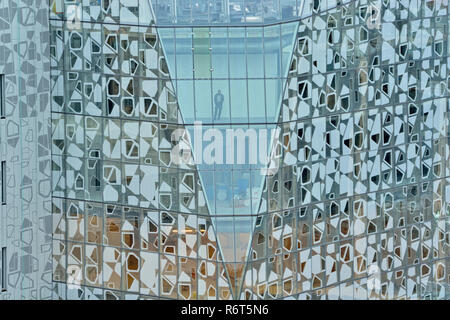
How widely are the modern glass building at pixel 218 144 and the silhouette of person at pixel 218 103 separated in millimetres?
55

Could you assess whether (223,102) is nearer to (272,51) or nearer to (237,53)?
(237,53)

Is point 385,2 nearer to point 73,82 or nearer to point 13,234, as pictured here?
point 73,82

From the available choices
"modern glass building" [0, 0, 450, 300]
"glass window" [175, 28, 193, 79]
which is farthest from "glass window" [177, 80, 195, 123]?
"glass window" [175, 28, 193, 79]

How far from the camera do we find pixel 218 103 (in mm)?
22484

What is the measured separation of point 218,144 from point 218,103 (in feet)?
2.64

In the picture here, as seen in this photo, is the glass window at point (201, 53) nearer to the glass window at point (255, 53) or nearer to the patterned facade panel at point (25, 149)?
the glass window at point (255, 53)

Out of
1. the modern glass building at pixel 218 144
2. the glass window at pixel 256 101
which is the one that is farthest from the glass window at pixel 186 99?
the glass window at pixel 256 101

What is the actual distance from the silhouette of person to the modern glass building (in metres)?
0.05

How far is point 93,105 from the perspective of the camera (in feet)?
76.4

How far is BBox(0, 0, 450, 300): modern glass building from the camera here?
22484mm

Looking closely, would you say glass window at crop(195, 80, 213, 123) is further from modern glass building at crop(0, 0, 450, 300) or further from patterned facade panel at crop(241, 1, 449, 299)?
patterned facade panel at crop(241, 1, 449, 299)

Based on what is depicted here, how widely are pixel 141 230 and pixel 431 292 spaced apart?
6.47m

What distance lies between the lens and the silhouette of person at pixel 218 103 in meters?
22.5
